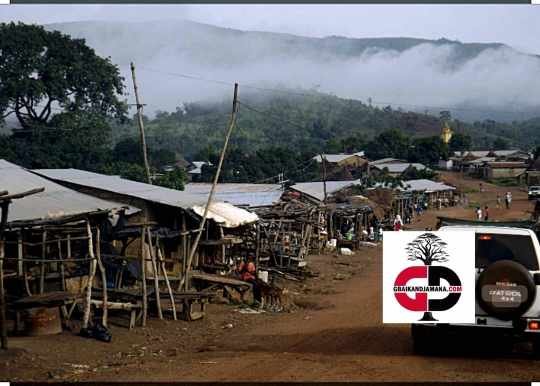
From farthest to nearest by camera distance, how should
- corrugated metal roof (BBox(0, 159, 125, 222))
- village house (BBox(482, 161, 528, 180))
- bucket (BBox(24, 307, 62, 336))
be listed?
village house (BBox(482, 161, 528, 180)), corrugated metal roof (BBox(0, 159, 125, 222)), bucket (BBox(24, 307, 62, 336))

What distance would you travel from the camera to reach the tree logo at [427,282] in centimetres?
813

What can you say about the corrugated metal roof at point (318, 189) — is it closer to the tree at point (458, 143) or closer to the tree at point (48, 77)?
the tree at point (48, 77)

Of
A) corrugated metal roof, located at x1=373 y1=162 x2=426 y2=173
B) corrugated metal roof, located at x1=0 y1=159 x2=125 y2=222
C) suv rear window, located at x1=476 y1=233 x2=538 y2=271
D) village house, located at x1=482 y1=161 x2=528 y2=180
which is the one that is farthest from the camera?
village house, located at x1=482 y1=161 x2=528 y2=180

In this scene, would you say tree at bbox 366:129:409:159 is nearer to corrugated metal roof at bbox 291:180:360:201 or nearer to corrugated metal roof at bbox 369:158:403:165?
corrugated metal roof at bbox 369:158:403:165

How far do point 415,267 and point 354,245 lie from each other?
21083mm

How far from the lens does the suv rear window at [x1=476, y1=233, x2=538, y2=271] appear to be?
27.8 ft

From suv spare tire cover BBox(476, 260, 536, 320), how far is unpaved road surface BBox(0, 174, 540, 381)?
2.13 feet

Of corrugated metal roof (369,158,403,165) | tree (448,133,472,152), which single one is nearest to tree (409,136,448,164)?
corrugated metal roof (369,158,403,165)

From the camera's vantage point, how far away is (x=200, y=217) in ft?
51.3

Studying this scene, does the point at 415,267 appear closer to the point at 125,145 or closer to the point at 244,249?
the point at 244,249

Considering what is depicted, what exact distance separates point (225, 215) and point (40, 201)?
4465mm

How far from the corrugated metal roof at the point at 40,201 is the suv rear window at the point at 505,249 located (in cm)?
601

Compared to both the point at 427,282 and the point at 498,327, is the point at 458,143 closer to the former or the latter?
the point at 498,327

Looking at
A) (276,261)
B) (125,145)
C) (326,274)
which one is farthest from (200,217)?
(125,145)
